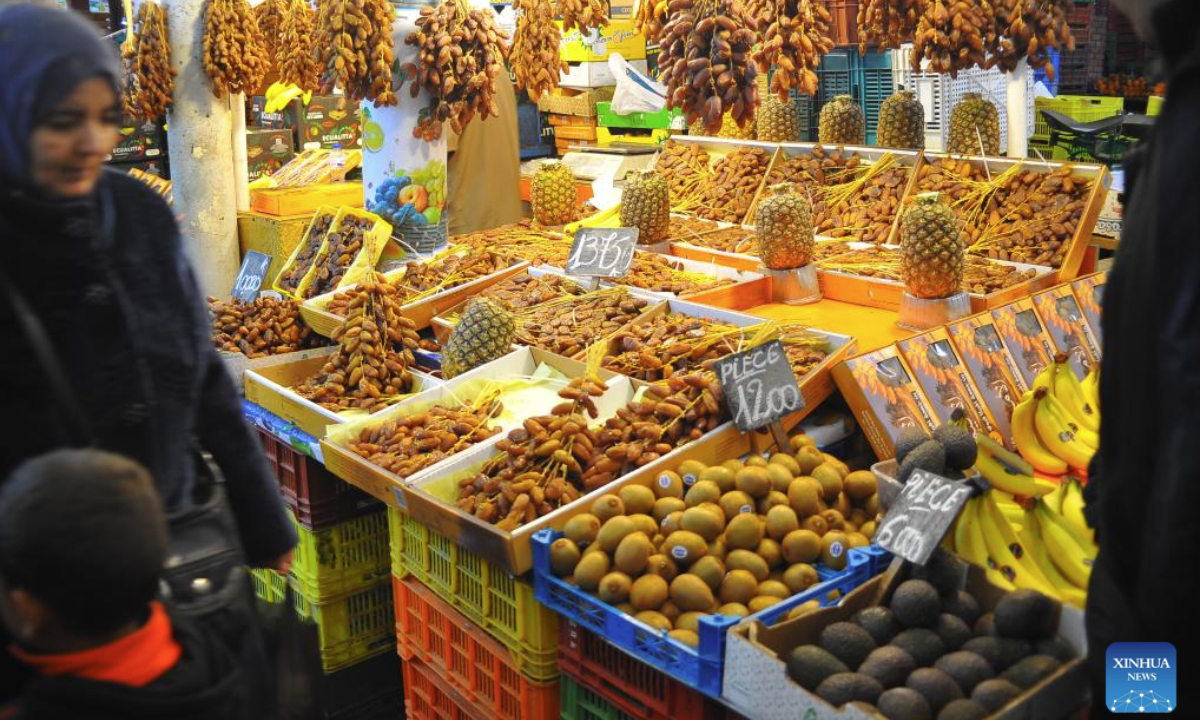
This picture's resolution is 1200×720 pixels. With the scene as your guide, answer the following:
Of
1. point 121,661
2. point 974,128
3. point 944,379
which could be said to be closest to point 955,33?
point 974,128

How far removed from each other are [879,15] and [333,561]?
3023 millimetres

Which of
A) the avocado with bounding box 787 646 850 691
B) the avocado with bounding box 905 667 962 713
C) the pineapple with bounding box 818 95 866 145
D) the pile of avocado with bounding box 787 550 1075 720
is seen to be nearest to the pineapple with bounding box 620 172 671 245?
the pineapple with bounding box 818 95 866 145

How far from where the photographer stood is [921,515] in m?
2.12

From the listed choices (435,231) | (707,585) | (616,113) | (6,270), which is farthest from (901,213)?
(616,113)

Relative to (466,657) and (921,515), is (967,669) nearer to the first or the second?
(921,515)

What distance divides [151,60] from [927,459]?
452 centimetres

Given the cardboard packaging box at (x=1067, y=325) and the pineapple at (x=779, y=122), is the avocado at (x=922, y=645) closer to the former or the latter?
the cardboard packaging box at (x=1067, y=325)

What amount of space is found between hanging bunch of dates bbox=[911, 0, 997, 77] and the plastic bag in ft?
11.9

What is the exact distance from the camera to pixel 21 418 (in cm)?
153

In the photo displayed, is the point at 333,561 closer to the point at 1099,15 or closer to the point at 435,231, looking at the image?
the point at 435,231

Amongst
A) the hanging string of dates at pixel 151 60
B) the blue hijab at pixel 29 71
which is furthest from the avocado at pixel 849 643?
the hanging string of dates at pixel 151 60

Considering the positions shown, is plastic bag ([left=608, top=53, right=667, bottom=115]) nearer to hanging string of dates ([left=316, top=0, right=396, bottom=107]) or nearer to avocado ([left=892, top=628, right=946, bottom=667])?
hanging string of dates ([left=316, top=0, right=396, bottom=107])

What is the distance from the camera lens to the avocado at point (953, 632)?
2.02 metres

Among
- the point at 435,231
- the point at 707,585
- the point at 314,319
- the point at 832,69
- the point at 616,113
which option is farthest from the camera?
the point at 616,113
